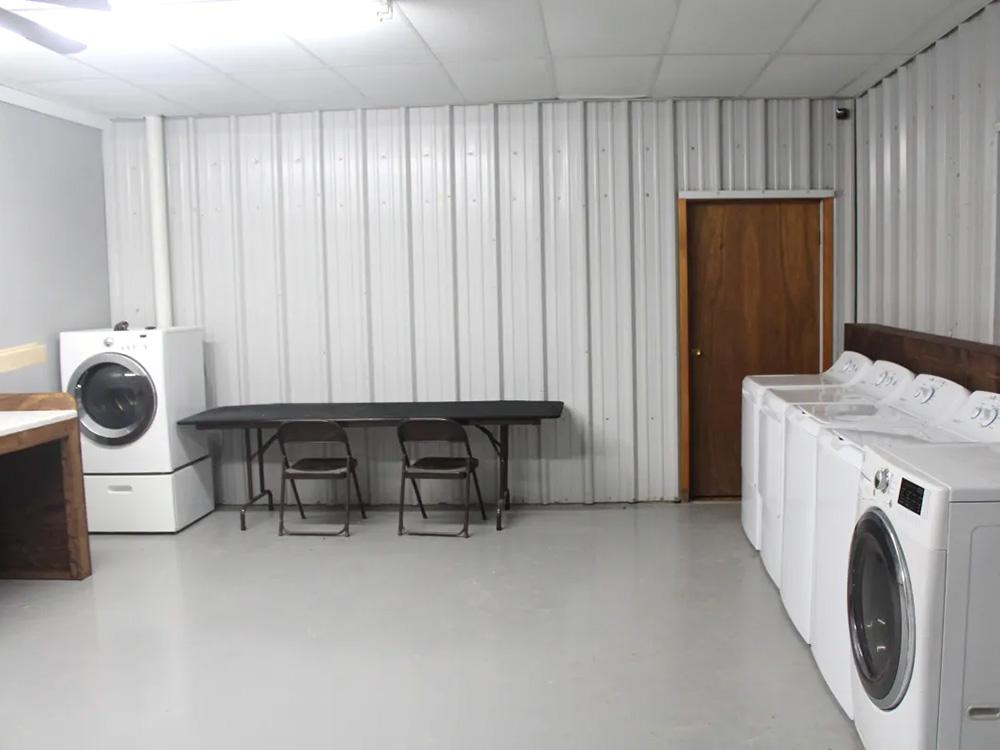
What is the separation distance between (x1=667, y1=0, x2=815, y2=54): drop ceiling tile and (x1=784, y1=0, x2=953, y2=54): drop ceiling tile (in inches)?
3.7

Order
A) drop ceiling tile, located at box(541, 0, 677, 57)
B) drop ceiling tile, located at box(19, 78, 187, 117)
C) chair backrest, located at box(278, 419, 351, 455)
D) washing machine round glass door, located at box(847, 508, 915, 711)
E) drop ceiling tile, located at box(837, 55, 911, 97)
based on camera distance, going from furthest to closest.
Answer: chair backrest, located at box(278, 419, 351, 455), drop ceiling tile, located at box(19, 78, 187, 117), drop ceiling tile, located at box(837, 55, 911, 97), drop ceiling tile, located at box(541, 0, 677, 57), washing machine round glass door, located at box(847, 508, 915, 711)

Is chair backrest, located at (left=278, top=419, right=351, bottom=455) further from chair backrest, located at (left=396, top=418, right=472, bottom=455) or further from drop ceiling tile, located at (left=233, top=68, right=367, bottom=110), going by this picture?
drop ceiling tile, located at (left=233, top=68, right=367, bottom=110)

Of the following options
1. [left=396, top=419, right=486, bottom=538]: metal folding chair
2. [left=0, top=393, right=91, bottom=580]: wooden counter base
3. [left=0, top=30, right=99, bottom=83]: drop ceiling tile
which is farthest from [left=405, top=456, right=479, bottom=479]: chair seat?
[left=0, top=30, right=99, bottom=83]: drop ceiling tile

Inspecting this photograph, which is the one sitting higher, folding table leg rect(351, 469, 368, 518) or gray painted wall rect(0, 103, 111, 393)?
gray painted wall rect(0, 103, 111, 393)

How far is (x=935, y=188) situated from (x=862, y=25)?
961 millimetres

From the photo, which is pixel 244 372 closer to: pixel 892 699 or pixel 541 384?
pixel 541 384

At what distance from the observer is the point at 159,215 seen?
244 inches

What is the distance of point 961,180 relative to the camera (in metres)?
4.27

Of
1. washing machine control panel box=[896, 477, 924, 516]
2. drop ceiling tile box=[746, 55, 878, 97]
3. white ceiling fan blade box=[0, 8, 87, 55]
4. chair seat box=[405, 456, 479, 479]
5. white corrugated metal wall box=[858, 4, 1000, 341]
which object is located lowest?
chair seat box=[405, 456, 479, 479]

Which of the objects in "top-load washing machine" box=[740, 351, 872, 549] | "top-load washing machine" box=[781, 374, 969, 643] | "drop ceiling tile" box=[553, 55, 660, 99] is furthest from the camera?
"drop ceiling tile" box=[553, 55, 660, 99]

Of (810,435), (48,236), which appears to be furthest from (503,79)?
(48,236)

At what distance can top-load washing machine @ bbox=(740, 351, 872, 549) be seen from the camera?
4.81 m

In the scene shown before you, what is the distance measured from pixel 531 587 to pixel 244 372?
3.00m

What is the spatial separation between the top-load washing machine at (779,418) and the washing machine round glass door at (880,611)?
1348mm
